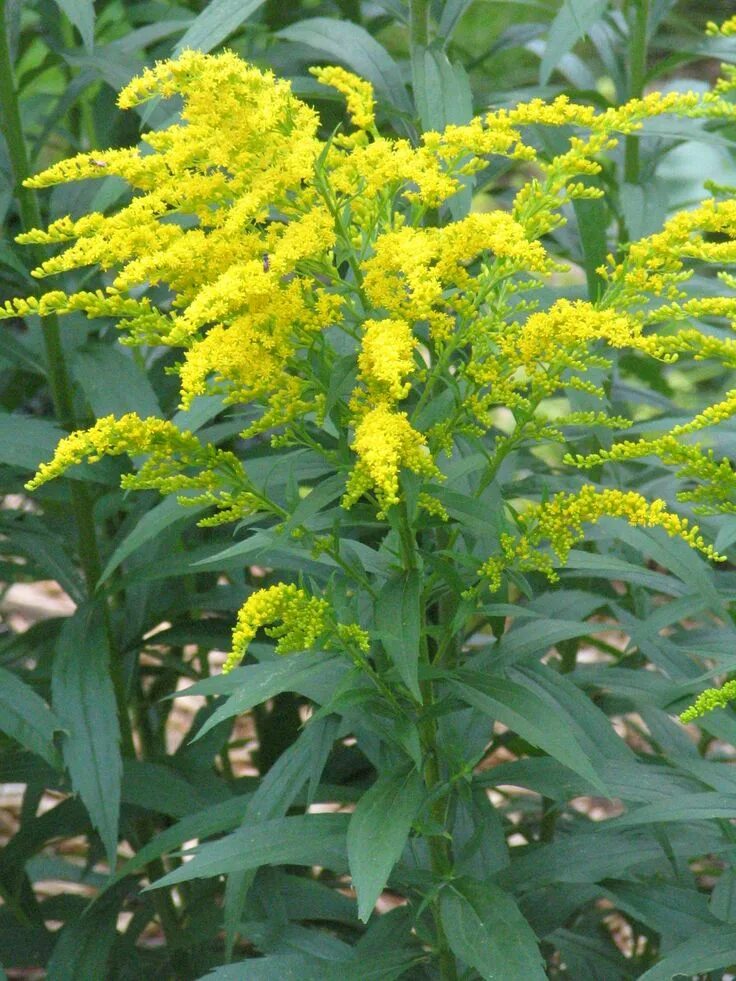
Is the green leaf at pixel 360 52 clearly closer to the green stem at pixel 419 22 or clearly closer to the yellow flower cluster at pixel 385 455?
the green stem at pixel 419 22

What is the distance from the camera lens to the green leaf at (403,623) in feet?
5.63

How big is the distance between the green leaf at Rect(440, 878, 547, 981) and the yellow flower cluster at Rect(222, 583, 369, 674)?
47 cm

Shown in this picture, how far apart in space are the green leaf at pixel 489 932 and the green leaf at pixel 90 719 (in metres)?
0.70

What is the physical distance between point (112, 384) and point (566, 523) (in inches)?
43.4

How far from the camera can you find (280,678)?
182cm

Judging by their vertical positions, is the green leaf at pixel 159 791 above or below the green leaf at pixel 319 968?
below

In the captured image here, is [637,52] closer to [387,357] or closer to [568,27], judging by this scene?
[568,27]

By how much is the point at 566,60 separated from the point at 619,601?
1384 millimetres

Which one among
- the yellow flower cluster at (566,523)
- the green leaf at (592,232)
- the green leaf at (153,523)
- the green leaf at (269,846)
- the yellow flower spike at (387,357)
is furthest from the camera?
the green leaf at (592,232)

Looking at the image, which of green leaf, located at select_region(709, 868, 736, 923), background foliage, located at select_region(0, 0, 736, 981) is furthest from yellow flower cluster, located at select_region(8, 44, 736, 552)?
green leaf, located at select_region(709, 868, 736, 923)

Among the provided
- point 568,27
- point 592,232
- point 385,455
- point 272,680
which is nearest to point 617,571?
point 592,232

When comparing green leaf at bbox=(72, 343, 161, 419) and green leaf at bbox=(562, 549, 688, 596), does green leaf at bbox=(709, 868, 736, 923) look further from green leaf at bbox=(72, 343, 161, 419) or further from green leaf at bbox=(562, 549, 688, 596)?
green leaf at bbox=(72, 343, 161, 419)

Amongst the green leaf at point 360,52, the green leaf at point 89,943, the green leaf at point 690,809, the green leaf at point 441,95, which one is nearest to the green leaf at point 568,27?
the green leaf at point 441,95

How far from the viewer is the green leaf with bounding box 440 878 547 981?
180 cm
